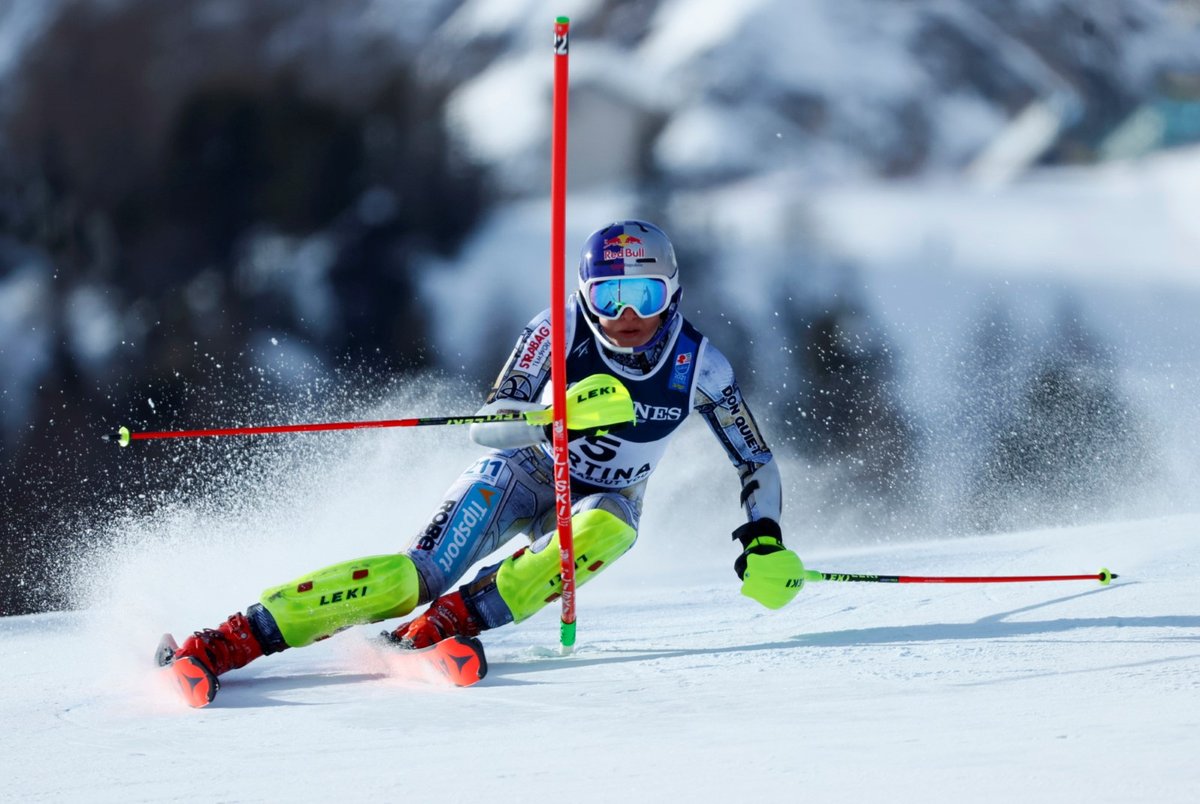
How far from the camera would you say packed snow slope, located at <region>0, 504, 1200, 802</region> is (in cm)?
238

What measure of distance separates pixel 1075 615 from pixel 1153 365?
5.93m

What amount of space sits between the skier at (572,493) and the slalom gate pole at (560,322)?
0.06m

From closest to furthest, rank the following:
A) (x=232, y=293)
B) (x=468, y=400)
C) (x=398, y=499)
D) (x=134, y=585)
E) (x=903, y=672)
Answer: (x=903, y=672)
(x=134, y=585)
(x=398, y=499)
(x=468, y=400)
(x=232, y=293)

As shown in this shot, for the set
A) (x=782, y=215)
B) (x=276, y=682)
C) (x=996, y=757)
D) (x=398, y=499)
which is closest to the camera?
(x=996, y=757)

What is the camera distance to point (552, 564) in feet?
12.7

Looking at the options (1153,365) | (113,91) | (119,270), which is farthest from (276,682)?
(113,91)

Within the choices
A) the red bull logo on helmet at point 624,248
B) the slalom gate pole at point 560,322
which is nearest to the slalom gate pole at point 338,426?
the slalom gate pole at point 560,322

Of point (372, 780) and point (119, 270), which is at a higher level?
point (119, 270)

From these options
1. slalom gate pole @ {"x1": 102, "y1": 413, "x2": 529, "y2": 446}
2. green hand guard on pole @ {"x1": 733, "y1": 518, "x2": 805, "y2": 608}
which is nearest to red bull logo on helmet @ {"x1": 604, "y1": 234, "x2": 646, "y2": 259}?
slalom gate pole @ {"x1": 102, "y1": 413, "x2": 529, "y2": 446}

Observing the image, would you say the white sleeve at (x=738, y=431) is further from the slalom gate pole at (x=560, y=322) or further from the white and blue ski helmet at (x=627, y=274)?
the slalom gate pole at (x=560, y=322)

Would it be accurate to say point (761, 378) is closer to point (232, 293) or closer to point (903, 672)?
point (232, 293)

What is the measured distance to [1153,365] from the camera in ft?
30.3

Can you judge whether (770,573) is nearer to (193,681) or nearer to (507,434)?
(507,434)

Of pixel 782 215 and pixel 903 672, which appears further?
→ pixel 782 215
